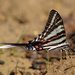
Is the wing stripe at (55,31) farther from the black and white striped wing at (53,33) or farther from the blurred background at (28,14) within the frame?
the blurred background at (28,14)

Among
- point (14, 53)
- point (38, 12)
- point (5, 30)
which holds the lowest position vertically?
point (14, 53)

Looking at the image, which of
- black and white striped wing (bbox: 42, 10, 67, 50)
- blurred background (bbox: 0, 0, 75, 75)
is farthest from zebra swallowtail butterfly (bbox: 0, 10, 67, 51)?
blurred background (bbox: 0, 0, 75, 75)

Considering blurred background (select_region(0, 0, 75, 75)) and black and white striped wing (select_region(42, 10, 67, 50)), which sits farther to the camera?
blurred background (select_region(0, 0, 75, 75))

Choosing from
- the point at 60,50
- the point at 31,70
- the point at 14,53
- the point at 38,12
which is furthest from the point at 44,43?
the point at 38,12

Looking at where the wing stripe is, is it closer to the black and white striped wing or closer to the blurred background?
the black and white striped wing

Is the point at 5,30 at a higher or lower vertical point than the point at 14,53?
higher

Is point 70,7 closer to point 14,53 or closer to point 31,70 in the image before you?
point 14,53

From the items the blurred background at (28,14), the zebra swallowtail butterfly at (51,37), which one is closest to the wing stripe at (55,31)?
the zebra swallowtail butterfly at (51,37)

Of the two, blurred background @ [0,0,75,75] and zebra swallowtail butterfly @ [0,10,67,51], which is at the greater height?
blurred background @ [0,0,75,75]
